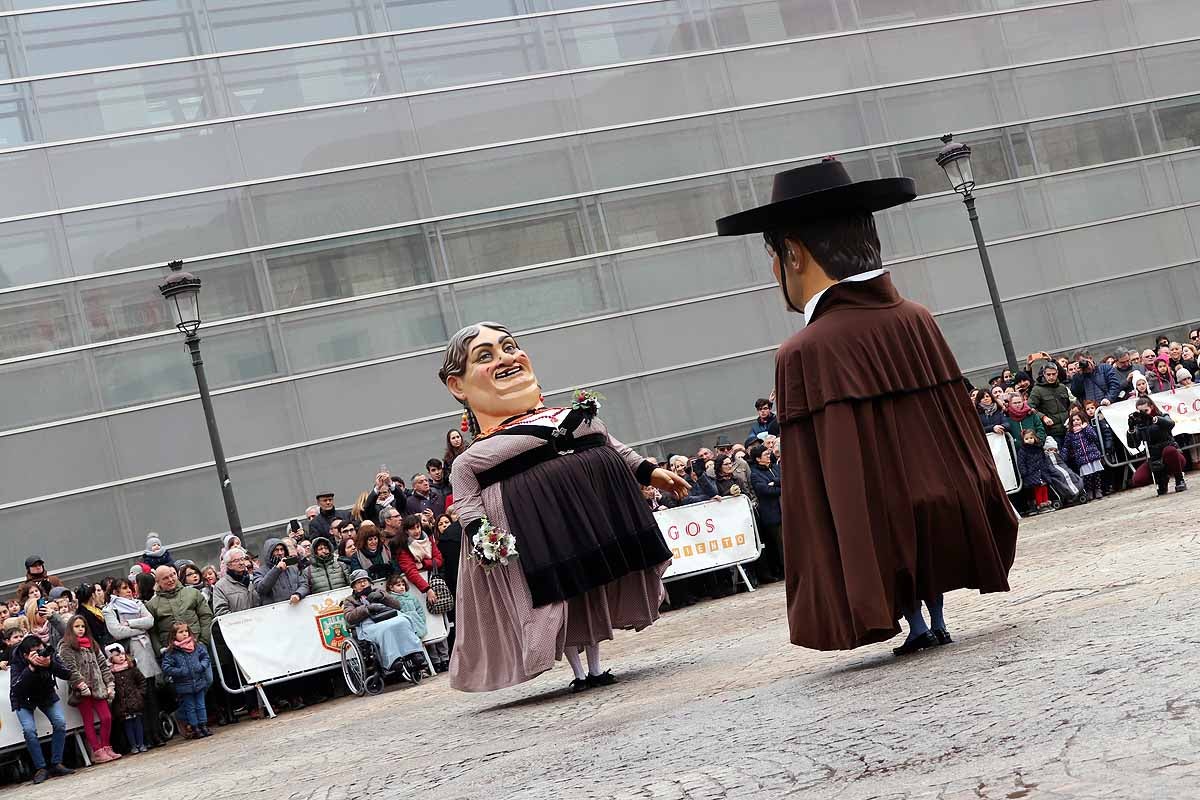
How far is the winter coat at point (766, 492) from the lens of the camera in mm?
17359

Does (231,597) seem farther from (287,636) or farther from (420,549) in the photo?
(420,549)

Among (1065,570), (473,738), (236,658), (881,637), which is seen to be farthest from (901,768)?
A: (236,658)

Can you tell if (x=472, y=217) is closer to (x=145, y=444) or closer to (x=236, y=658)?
(x=145, y=444)

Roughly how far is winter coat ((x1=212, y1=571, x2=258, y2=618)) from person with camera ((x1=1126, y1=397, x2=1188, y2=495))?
932cm

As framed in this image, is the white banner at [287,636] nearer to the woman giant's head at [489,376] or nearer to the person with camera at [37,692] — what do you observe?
the person with camera at [37,692]

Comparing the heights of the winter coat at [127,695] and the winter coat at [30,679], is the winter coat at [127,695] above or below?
below

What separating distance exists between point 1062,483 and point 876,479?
12.1 meters

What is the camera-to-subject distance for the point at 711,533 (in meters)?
17.0

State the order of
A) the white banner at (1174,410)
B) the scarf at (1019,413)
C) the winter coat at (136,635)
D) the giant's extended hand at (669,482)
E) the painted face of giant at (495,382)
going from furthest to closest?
the white banner at (1174,410) < the scarf at (1019,413) < the winter coat at (136,635) < the painted face of giant at (495,382) < the giant's extended hand at (669,482)

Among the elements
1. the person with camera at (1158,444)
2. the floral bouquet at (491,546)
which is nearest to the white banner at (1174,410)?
the person with camera at (1158,444)

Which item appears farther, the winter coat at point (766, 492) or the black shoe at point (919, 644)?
the winter coat at point (766, 492)

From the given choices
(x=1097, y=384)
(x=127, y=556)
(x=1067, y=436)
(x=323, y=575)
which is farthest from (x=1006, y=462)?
(x=127, y=556)

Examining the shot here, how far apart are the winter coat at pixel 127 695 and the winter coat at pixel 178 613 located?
0.48 m

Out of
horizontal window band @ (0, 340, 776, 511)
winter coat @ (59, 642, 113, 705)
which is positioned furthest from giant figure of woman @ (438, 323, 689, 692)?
horizontal window band @ (0, 340, 776, 511)
